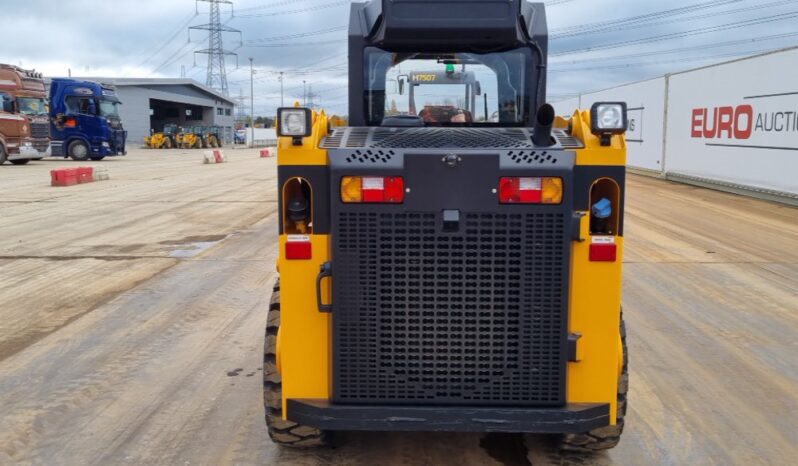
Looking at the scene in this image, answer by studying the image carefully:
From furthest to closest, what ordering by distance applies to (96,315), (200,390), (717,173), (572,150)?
(717,173) → (96,315) → (200,390) → (572,150)

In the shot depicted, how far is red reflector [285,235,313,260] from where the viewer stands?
3.46 metres

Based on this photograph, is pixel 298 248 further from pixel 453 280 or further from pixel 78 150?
pixel 78 150

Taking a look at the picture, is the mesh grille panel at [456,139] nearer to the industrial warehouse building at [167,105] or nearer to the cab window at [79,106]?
the cab window at [79,106]

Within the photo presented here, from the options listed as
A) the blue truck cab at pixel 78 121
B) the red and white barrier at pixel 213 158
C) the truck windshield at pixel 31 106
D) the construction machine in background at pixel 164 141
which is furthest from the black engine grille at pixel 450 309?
the construction machine in background at pixel 164 141

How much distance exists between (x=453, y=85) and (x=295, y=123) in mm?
1680

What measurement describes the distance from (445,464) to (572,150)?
1.73 meters

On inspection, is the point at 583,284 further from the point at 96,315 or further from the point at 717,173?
the point at 717,173

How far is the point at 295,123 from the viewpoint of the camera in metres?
3.40

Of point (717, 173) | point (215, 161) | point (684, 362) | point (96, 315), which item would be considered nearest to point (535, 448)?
point (684, 362)

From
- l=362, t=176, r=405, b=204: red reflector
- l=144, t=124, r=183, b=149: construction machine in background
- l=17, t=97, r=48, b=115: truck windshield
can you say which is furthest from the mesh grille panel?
l=144, t=124, r=183, b=149: construction machine in background

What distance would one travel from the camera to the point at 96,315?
277 inches

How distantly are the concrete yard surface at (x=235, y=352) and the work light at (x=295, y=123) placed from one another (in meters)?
1.72

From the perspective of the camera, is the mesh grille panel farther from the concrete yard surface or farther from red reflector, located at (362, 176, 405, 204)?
the concrete yard surface

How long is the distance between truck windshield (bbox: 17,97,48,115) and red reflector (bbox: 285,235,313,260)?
3372cm
